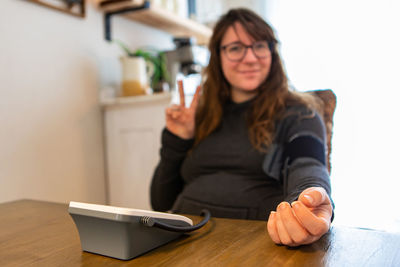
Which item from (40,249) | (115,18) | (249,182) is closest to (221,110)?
(249,182)

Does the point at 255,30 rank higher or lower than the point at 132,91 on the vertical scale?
higher

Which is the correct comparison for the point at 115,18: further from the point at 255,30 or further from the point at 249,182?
the point at 249,182

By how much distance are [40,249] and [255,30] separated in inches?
36.6

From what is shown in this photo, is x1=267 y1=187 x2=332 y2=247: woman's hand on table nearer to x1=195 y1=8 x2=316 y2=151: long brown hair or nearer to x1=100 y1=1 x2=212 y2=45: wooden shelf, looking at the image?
x1=195 y1=8 x2=316 y2=151: long brown hair

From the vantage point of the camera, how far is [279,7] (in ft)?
7.53

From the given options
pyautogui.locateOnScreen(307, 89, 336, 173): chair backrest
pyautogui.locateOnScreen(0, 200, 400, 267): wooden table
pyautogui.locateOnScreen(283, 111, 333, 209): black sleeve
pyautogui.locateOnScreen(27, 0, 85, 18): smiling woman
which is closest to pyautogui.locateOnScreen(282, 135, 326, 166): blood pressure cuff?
pyautogui.locateOnScreen(283, 111, 333, 209): black sleeve

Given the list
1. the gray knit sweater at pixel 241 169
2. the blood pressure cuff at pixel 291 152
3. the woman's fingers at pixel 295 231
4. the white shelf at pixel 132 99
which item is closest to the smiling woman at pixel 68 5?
the white shelf at pixel 132 99

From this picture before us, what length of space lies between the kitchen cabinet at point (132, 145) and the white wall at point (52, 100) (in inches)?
2.4

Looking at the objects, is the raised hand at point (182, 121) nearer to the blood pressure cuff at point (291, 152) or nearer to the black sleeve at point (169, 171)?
the black sleeve at point (169, 171)

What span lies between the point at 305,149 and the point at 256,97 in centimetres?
34

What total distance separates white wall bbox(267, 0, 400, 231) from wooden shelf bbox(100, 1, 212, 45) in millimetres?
835

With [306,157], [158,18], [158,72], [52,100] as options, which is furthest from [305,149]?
[158,18]

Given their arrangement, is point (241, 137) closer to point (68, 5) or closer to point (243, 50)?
point (243, 50)

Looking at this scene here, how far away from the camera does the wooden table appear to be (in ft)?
1.43
